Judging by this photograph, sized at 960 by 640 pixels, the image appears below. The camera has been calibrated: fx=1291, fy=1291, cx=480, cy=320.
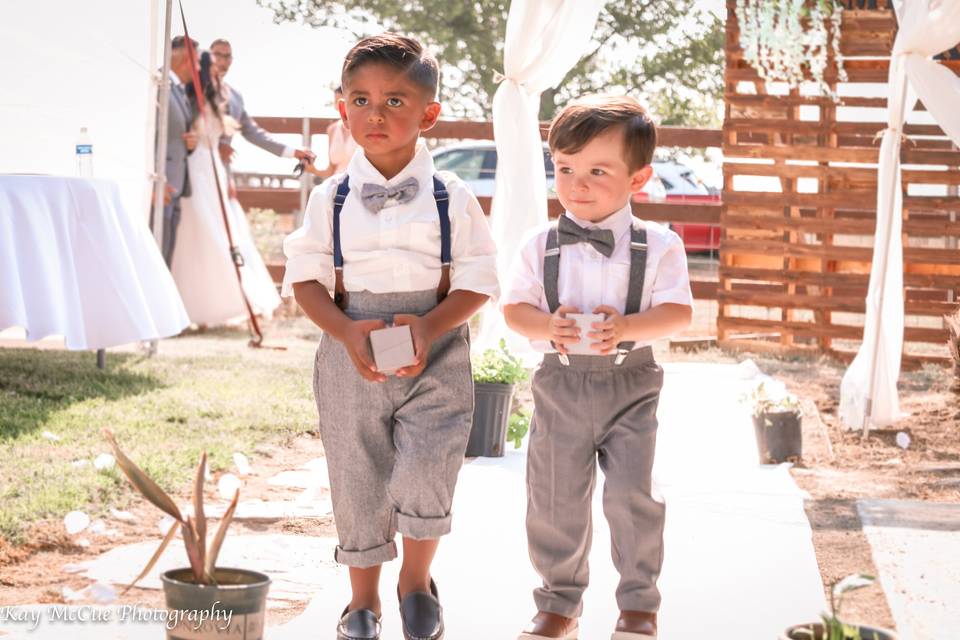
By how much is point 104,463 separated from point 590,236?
2.42 metres

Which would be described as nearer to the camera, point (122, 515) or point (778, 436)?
point (122, 515)

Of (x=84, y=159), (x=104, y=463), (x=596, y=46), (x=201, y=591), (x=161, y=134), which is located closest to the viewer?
(x=201, y=591)

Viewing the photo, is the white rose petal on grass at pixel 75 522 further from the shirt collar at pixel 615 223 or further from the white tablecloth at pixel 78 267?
the white tablecloth at pixel 78 267

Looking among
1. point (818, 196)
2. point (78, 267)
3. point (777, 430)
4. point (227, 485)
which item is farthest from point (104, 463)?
point (818, 196)

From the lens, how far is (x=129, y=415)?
547 cm

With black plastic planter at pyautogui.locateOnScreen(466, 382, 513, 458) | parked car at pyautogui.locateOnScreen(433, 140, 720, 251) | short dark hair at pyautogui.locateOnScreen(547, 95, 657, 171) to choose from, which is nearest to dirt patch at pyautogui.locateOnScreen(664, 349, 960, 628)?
black plastic planter at pyautogui.locateOnScreen(466, 382, 513, 458)

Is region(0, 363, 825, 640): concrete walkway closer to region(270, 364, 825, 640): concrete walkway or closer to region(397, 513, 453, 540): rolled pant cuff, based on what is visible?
region(270, 364, 825, 640): concrete walkway

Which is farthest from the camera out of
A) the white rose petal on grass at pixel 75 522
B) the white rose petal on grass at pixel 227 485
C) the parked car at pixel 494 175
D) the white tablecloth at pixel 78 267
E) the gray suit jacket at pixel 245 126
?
the parked car at pixel 494 175

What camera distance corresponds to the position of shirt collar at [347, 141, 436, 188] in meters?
2.61

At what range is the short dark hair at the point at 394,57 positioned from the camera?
252 centimetres

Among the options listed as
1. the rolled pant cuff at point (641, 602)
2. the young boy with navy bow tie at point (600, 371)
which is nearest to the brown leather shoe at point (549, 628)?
the young boy with navy bow tie at point (600, 371)

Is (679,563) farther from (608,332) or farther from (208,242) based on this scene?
(208,242)

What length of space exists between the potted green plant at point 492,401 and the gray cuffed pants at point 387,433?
7.38 feet

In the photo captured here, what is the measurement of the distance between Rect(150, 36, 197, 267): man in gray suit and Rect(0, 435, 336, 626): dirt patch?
15.2ft
